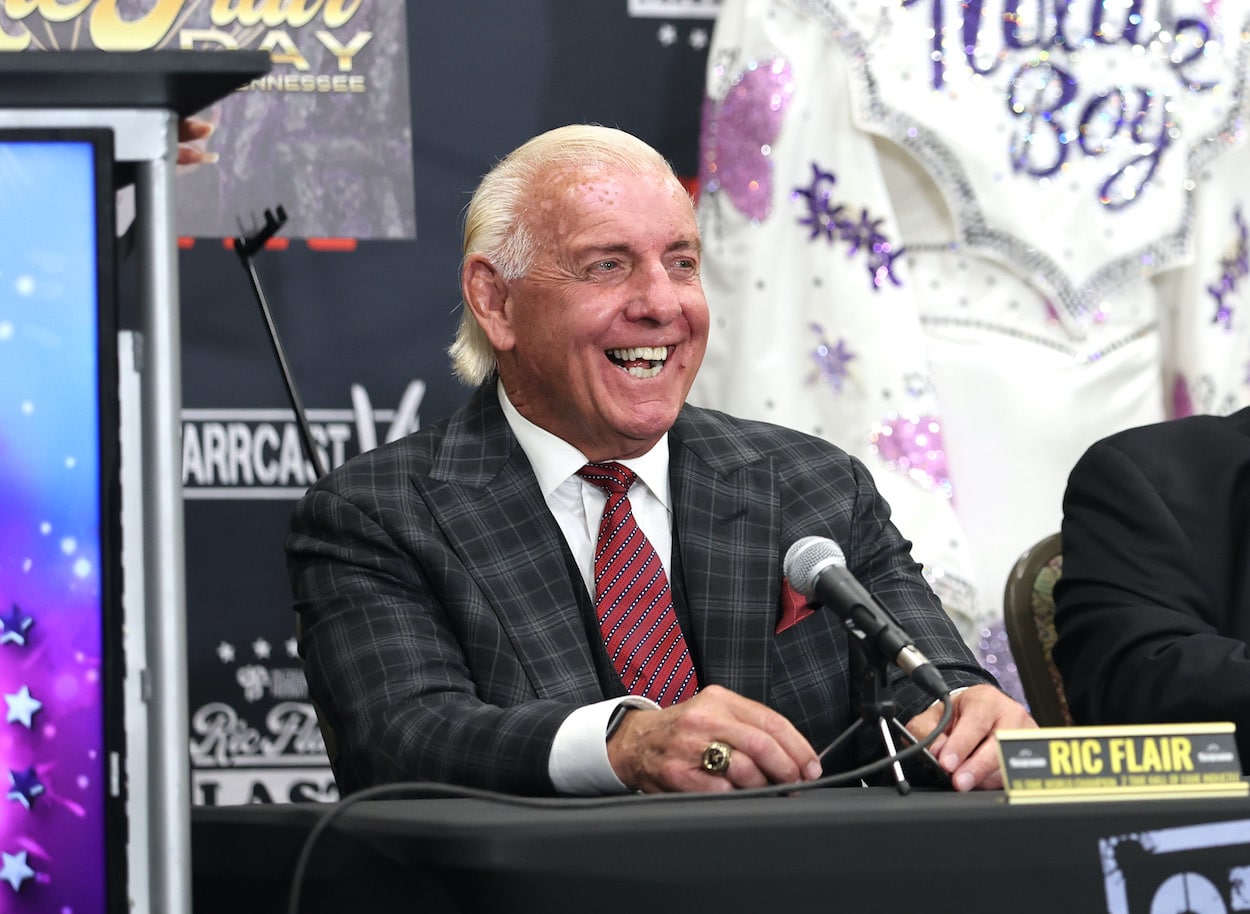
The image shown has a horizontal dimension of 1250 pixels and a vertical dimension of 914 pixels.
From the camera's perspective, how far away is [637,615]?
211cm

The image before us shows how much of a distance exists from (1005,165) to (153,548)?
6.41ft

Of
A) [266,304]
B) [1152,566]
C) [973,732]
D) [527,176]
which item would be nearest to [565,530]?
[527,176]

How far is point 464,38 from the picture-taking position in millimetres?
3299

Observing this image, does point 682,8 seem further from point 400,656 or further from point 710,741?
point 710,741

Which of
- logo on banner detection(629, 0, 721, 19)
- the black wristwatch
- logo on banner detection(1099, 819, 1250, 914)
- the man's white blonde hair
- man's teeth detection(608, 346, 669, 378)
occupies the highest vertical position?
logo on banner detection(629, 0, 721, 19)

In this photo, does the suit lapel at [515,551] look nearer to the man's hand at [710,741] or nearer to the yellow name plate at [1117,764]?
the man's hand at [710,741]

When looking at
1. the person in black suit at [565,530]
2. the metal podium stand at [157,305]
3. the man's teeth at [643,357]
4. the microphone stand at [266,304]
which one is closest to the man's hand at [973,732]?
the person in black suit at [565,530]

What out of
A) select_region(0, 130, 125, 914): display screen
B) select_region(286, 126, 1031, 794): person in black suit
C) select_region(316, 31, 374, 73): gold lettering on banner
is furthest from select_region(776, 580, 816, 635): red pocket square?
select_region(316, 31, 374, 73): gold lettering on banner

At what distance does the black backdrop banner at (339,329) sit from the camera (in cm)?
316

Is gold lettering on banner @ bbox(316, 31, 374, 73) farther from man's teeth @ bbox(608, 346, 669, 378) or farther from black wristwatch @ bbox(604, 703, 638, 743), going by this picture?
black wristwatch @ bbox(604, 703, 638, 743)

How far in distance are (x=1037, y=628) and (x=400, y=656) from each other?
3.08 ft

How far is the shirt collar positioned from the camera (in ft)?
7.33

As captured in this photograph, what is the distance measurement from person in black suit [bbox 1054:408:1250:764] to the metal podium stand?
123cm

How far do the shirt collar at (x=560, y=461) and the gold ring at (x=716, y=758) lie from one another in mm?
720
